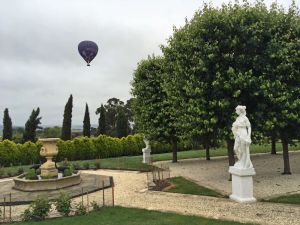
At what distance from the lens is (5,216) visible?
12414 mm

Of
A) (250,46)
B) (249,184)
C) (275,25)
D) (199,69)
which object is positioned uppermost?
(275,25)

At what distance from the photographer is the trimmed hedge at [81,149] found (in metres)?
31.0

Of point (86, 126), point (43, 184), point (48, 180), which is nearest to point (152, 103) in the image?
point (48, 180)

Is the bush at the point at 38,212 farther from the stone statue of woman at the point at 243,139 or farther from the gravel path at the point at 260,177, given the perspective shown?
the gravel path at the point at 260,177

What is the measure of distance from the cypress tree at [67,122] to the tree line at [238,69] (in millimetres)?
24720

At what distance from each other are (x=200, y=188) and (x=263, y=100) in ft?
15.2

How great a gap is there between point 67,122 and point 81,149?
558 cm

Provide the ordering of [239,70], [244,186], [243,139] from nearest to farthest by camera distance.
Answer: [244,186]
[243,139]
[239,70]

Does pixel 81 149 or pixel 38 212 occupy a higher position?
pixel 81 149

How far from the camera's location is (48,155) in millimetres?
18312

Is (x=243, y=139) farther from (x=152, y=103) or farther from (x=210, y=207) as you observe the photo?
(x=152, y=103)

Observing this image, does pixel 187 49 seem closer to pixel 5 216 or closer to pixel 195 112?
pixel 195 112

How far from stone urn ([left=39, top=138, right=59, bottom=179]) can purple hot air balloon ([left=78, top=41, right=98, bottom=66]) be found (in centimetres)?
636

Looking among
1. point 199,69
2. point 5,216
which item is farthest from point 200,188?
point 5,216
